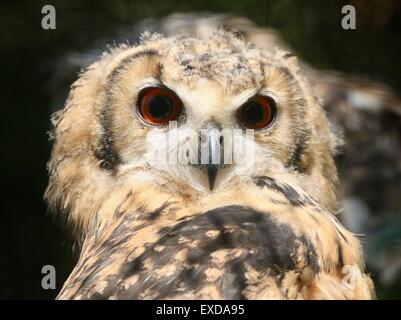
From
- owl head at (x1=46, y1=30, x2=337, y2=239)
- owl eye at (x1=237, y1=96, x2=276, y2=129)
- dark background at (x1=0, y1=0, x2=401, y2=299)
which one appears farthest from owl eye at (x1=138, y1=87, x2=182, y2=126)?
dark background at (x1=0, y1=0, x2=401, y2=299)

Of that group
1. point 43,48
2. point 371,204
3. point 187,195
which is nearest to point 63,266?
point 43,48

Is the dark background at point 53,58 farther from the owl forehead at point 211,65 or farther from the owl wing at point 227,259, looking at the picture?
the owl wing at point 227,259

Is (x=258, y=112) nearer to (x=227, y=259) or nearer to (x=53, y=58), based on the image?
(x=227, y=259)

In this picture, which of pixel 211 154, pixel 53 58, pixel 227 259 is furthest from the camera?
pixel 53 58

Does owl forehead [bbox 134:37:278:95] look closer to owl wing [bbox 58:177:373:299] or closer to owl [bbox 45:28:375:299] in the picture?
owl [bbox 45:28:375:299]

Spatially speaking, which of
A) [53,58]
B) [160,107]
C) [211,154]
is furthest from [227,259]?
[53,58]

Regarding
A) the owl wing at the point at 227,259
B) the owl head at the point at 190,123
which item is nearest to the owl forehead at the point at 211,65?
the owl head at the point at 190,123
